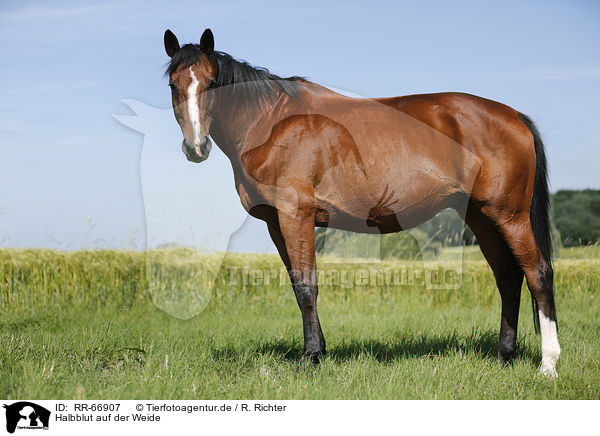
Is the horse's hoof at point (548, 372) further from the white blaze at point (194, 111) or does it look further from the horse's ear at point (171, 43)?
the horse's ear at point (171, 43)

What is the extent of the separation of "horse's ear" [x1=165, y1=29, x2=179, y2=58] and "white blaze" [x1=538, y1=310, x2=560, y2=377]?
4.46 metres

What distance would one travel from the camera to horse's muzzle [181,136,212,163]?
4066 mm

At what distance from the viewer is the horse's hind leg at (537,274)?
4.69 meters

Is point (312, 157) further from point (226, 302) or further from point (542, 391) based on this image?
point (226, 302)

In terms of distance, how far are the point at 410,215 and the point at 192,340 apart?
9.97 ft

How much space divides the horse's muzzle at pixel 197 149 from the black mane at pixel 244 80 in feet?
2.15

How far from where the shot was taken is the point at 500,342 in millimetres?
5250

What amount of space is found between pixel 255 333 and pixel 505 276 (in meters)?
3.18

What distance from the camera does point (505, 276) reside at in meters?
5.30

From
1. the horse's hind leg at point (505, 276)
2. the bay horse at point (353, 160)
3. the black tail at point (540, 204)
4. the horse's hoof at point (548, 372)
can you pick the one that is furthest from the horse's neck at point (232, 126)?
the horse's hoof at point (548, 372)

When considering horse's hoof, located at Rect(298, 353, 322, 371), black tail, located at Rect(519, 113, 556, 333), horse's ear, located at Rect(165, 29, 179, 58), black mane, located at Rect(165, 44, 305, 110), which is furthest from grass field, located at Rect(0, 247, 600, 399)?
horse's ear, located at Rect(165, 29, 179, 58)

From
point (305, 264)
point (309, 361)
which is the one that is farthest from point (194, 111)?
point (309, 361)
